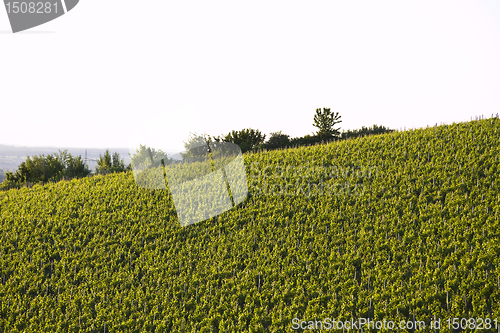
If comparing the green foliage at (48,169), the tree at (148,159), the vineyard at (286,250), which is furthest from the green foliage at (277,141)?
the green foliage at (48,169)

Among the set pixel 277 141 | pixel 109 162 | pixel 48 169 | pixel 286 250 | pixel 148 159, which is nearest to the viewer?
pixel 286 250

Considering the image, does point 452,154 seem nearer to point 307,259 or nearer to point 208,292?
point 307,259

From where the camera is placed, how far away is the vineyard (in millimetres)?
7625

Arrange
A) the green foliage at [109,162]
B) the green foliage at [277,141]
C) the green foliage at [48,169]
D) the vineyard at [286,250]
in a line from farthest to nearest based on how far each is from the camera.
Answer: the green foliage at [277,141] → the green foliage at [109,162] → the green foliage at [48,169] → the vineyard at [286,250]

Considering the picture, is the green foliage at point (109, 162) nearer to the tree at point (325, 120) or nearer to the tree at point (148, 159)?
the tree at point (148, 159)

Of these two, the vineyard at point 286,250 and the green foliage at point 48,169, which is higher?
the green foliage at point 48,169

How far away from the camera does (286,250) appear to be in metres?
9.61

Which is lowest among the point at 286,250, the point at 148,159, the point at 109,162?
the point at 286,250

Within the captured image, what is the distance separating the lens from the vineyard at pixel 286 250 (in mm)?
7625

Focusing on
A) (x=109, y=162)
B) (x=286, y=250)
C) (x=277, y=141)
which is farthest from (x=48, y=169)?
(x=286, y=250)

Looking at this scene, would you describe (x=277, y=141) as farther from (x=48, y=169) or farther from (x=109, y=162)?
(x=48, y=169)

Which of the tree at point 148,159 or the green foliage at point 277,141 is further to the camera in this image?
the green foliage at point 277,141

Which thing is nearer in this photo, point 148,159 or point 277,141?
point 148,159

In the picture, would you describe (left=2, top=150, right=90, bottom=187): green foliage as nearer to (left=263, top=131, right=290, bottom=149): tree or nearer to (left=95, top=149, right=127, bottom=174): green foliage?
(left=95, top=149, right=127, bottom=174): green foliage
